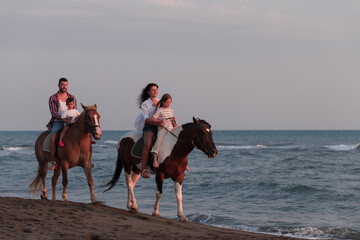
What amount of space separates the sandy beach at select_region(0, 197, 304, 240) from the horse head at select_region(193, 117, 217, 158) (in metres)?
1.31

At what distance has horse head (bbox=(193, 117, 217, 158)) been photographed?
8352mm

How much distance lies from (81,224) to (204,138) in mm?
2370

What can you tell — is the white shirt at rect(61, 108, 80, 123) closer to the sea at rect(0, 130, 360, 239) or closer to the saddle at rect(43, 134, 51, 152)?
the saddle at rect(43, 134, 51, 152)

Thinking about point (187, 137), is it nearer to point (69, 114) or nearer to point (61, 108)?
point (69, 114)

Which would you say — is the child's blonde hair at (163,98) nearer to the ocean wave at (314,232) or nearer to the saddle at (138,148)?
the saddle at (138,148)

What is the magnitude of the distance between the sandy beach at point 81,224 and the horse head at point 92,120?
134cm

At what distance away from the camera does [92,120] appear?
9.03 metres

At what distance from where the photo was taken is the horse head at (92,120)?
8977 millimetres

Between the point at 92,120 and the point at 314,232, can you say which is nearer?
the point at 92,120

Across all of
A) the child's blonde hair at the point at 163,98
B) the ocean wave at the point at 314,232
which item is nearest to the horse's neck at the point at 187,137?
the child's blonde hair at the point at 163,98

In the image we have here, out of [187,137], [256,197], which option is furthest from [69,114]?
[256,197]

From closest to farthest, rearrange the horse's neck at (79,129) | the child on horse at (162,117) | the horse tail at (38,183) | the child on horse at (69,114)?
the child on horse at (162,117), the horse's neck at (79,129), the child on horse at (69,114), the horse tail at (38,183)

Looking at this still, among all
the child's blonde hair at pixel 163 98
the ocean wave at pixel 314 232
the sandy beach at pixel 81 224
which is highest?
the child's blonde hair at pixel 163 98

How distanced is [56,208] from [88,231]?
169 cm
